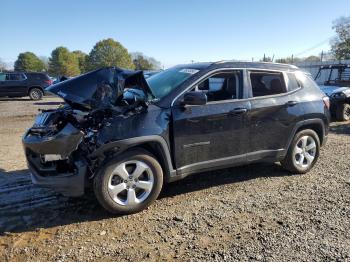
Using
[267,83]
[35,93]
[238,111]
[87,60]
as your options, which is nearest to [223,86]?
[238,111]

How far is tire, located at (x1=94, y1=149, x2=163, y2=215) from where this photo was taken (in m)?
4.26

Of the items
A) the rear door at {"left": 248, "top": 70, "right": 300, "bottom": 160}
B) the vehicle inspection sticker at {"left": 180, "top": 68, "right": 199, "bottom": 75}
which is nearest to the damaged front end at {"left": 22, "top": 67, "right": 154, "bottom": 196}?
the vehicle inspection sticker at {"left": 180, "top": 68, "right": 199, "bottom": 75}

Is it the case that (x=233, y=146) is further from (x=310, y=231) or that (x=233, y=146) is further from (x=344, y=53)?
(x=344, y=53)

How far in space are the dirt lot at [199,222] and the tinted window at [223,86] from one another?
1329mm

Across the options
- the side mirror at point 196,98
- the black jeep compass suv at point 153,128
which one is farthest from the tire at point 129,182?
the side mirror at point 196,98

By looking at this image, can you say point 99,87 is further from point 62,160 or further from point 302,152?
point 302,152

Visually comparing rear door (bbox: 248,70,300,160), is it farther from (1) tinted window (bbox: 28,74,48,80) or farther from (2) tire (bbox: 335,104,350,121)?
(1) tinted window (bbox: 28,74,48,80)

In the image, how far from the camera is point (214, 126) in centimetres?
489

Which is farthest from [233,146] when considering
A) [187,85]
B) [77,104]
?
[77,104]

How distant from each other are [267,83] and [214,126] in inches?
51.0

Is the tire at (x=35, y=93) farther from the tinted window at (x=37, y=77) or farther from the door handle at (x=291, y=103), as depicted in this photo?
the door handle at (x=291, y=103)

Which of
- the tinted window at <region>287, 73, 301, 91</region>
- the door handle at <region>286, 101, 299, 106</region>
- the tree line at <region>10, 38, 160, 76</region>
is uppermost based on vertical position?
the tree line at <region>10, 38, 160, 76</region>

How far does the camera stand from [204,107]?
484 centimetres

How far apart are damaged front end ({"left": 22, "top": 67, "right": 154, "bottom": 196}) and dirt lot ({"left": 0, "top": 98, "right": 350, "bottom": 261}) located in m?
0.52
